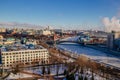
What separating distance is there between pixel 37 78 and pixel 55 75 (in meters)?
0.63

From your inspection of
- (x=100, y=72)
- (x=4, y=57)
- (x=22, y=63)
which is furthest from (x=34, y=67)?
(x=100, y=72)

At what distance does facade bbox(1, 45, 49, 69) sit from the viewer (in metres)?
8.12

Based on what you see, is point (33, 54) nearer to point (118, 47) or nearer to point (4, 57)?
point (4, 57)

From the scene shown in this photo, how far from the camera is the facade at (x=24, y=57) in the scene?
8.12 m

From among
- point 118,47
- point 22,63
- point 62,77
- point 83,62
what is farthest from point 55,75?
point 118,47

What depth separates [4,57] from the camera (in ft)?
26.5

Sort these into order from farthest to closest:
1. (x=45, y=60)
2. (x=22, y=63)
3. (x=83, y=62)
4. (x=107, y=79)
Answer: (x=45, y=60), (x=22, y=63), (x=83, y=62), (x=107, y=79)

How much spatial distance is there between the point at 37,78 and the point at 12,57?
A: 247 cm

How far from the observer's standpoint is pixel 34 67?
25.8ft

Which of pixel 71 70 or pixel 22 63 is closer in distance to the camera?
pixel 71 70

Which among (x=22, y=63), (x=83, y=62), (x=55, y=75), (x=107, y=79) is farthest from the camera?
(x=22, y=63)

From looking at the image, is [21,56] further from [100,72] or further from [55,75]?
[100,72]

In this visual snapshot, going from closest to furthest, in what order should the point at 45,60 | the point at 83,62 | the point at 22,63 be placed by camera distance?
the point at 83,62, the point at 22,63, the point at 45,60

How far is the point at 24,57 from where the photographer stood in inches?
334
